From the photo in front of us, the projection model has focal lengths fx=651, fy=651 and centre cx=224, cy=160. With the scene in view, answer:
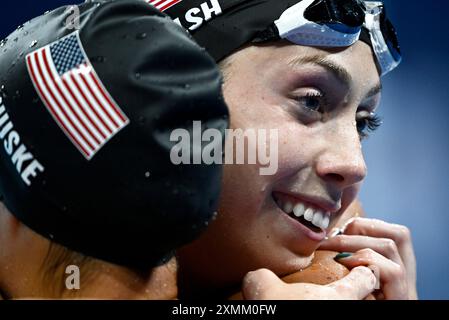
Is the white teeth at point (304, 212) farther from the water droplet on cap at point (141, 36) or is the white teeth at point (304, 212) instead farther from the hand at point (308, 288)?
the water droplet on cap at point (141, 36)

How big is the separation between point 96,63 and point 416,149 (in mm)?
1920

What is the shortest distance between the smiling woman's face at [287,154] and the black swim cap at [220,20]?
A: 0.09 ft

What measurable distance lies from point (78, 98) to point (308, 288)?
43 centimetres

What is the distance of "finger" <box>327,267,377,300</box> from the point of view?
101 centimetres

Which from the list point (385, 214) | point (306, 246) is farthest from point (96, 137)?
point (385, 214)

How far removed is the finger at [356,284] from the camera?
1014 millimetres

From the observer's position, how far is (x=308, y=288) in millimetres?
959

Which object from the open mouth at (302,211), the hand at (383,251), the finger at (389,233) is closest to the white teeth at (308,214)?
the open mouth at (302,211)

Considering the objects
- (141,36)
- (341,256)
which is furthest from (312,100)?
(141,36)

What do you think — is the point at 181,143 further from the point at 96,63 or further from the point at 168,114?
the point at 96,63

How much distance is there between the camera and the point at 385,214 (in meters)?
2.48

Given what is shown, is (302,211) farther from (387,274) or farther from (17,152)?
(17,152)

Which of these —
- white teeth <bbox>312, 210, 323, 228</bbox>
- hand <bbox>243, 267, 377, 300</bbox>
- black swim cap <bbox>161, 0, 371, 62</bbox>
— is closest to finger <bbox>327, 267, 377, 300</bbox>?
hand <bbox>243, 267, 377, 300</bbox>

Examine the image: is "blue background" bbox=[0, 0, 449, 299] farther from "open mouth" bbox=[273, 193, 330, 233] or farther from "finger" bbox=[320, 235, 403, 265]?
"open mouth" bbox=[273, 193, 330, 233]
